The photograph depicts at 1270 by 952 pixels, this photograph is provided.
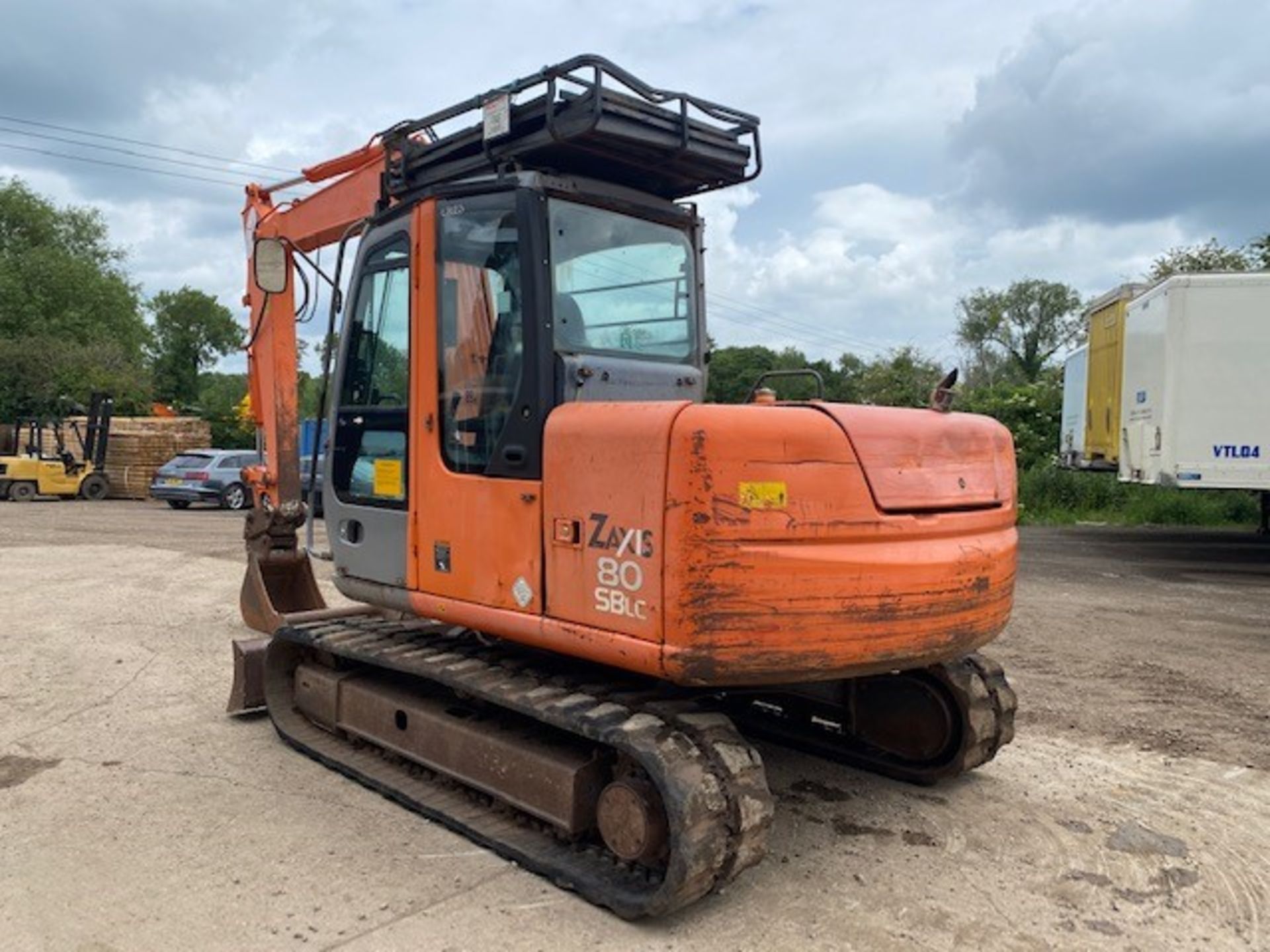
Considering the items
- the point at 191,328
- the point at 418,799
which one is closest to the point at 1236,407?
the point at 418,799

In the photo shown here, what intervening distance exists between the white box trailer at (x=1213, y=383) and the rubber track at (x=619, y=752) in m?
9.80

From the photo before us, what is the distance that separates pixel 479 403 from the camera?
13.9 feet

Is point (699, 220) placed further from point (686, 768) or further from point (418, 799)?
point (418, 799)

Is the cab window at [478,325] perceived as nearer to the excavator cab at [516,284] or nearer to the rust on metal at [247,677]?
the excavator cab at [516,284]

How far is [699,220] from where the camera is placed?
4.89 meters

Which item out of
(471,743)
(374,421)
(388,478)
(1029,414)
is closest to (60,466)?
(1029,414)

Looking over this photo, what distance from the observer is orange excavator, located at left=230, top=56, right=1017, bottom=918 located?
347cm

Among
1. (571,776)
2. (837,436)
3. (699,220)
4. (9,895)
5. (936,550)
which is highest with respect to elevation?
(699,220)

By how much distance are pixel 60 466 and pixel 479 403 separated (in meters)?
24.8

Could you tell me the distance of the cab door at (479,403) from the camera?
13.2ft

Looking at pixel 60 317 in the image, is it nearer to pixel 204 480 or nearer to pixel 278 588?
pixel 204 480

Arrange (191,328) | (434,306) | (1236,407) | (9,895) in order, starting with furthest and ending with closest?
(191,328)
(1236,407)
(434,306)
(9,895)

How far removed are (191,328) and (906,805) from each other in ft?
229

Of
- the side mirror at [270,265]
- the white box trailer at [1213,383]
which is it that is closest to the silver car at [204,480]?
the side mirror at [270,265]
